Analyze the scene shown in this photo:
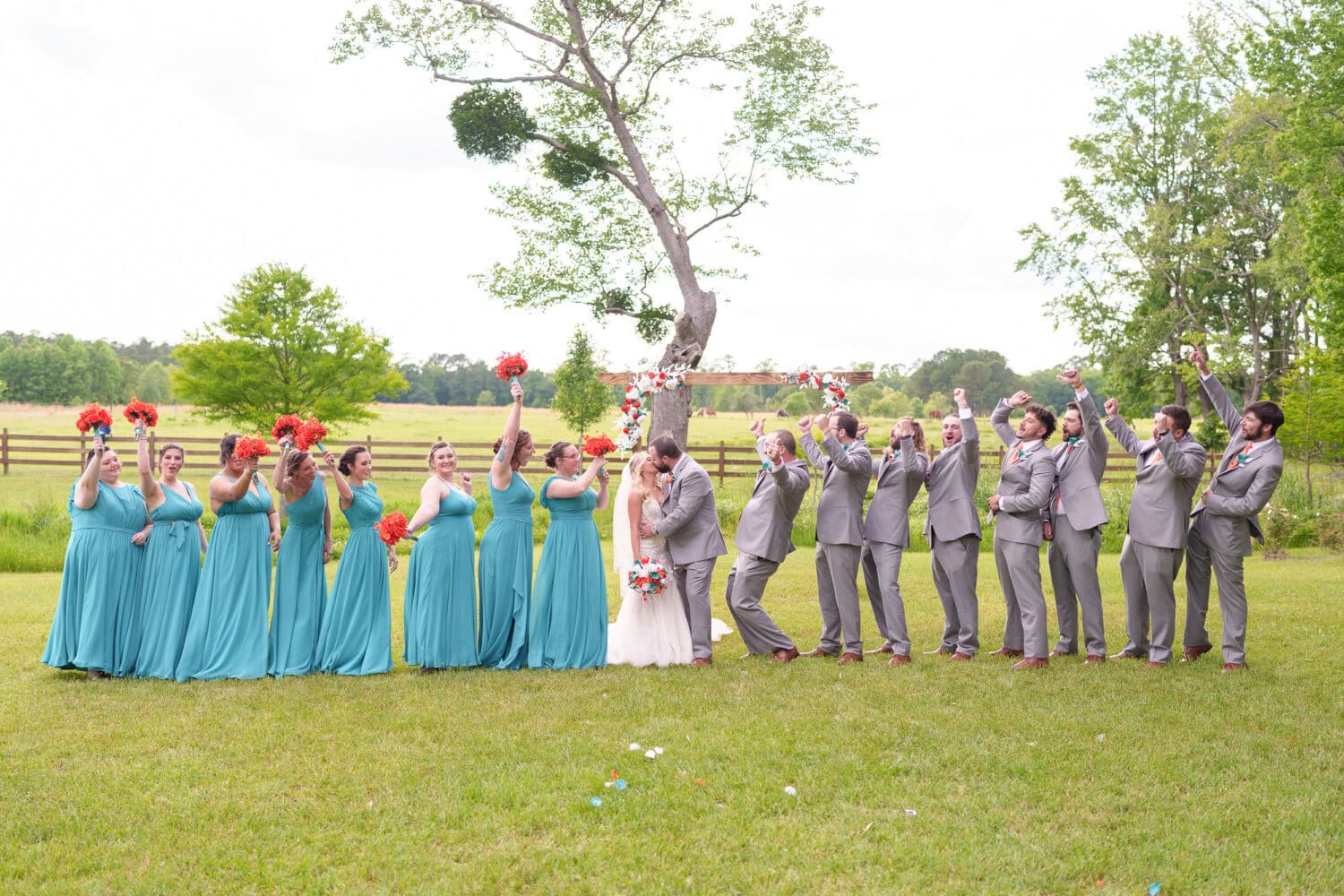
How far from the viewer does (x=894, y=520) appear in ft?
32.3

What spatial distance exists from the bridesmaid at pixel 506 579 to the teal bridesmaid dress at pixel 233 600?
1.80 meters

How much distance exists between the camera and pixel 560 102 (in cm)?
1875

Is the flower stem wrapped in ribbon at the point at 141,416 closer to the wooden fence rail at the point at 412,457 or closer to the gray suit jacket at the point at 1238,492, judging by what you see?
the gray suit jacket at the point at 1238,492

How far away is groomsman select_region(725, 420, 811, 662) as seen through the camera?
9633mm

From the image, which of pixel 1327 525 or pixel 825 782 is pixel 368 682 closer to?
pixel 825 782

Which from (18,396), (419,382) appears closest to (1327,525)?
(419,382)

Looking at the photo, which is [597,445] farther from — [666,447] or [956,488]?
[956,488]

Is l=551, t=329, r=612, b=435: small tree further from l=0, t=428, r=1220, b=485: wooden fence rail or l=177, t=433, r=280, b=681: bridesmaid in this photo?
l=177, t=433, r=280, b=681: bridesmaid

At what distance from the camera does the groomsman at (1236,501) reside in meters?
8.95

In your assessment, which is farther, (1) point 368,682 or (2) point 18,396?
(2) point 18,396

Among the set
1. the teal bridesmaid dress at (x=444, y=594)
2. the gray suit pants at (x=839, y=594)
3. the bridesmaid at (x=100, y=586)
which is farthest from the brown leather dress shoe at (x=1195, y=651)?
the bridesmaid at (x=100, y=586)

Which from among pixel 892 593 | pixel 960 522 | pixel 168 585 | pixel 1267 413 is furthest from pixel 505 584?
pixel 1267 413

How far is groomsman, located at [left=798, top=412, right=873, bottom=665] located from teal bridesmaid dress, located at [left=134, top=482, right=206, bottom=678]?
5267mm

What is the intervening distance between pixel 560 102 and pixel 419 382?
220 feet
